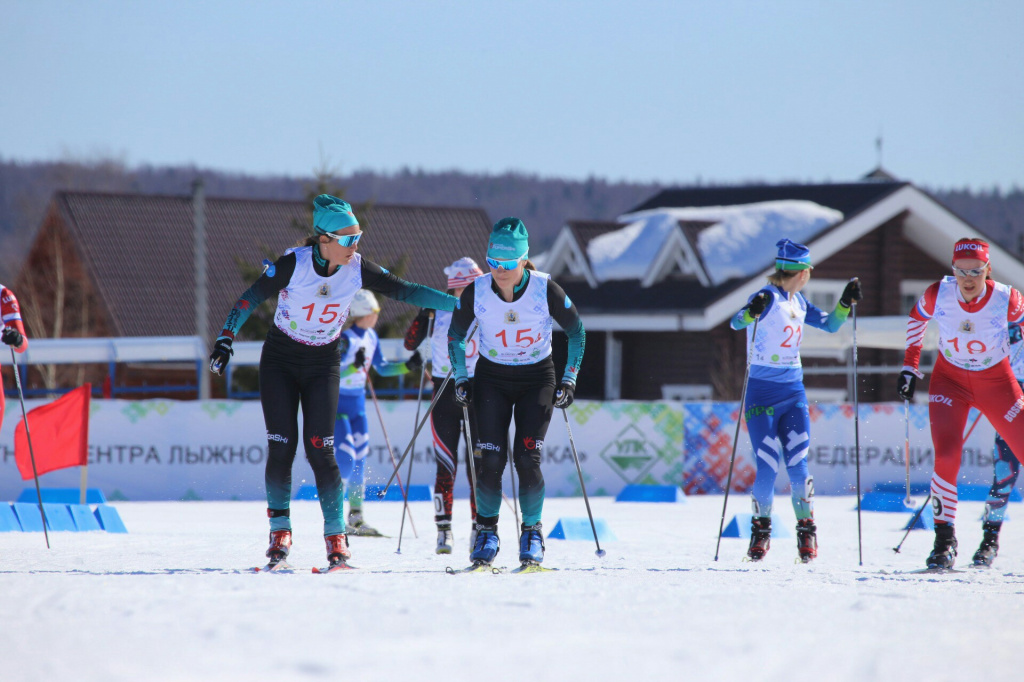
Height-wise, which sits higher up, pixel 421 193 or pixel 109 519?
pixel 421 193

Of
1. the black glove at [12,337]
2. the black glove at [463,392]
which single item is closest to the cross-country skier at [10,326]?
the black glove at [12,337]

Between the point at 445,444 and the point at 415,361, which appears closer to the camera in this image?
the point at 445,444

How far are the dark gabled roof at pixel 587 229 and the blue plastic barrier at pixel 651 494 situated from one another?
15676mm

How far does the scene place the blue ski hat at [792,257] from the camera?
743 centimetres

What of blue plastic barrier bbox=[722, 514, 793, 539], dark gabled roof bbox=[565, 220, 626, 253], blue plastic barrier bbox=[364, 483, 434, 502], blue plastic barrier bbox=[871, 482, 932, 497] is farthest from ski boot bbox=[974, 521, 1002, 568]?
dark gabled roof bbox=[565, 220, 626, 253]

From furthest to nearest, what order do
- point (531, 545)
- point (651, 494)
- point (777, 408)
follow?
point (651, 494) < point (777, 408) < point (531, 545)

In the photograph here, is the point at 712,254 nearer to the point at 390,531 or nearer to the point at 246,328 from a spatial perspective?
the point at 246,328

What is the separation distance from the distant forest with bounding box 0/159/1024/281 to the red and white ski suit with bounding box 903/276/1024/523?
133ft

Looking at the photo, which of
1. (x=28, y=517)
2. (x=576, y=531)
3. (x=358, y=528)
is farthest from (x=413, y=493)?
(x=28, y=517)

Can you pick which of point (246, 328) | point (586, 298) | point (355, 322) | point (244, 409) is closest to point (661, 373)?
point (586, 298)

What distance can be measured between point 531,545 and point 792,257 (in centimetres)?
263

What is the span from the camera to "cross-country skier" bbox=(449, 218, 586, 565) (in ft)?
19.9

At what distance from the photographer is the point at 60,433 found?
10.4m

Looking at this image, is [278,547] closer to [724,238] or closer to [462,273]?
[462,273]
